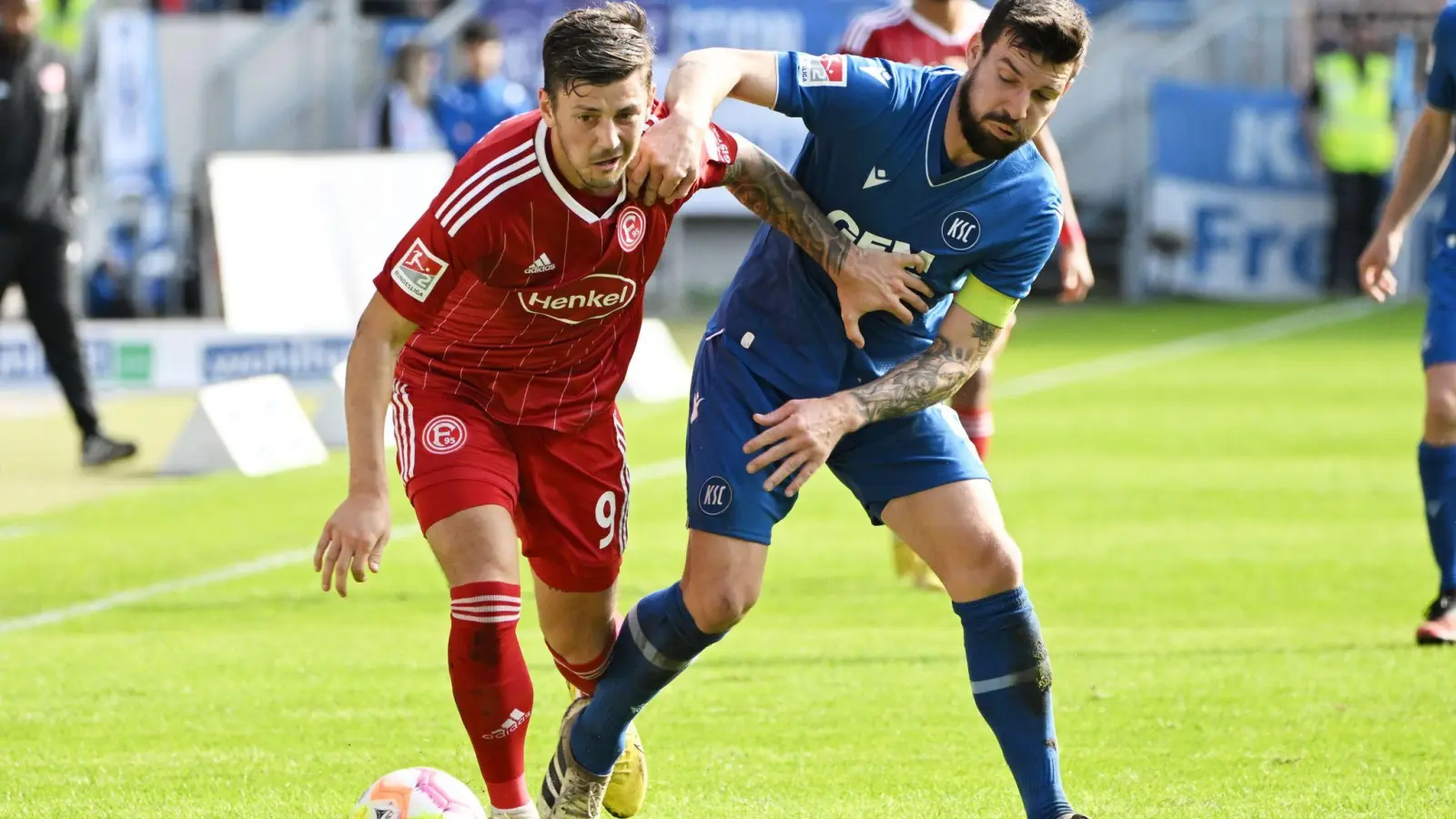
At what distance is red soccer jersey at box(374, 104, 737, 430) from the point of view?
15.6 ft

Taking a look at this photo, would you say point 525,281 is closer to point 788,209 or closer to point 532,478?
point 532,478

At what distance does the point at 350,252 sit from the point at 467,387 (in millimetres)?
9011

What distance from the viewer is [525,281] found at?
500 cm

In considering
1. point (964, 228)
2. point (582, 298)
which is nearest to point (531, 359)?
point (582, 298)

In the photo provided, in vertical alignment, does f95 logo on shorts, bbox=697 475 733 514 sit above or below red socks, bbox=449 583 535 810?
above

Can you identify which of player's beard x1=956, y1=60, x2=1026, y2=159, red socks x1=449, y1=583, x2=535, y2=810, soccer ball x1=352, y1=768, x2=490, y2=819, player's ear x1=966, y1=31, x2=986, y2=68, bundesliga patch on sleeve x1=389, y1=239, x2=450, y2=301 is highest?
player's ear x1=966, y1=31, x2=986, y2=68

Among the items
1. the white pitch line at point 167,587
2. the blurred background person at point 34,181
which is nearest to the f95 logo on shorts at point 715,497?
the white pitch line at point 167,587

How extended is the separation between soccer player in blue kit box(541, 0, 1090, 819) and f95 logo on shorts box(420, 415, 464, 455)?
21.2 inches

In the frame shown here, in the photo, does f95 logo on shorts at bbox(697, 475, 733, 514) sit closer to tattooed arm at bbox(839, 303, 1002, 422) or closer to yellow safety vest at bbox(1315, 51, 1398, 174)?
tattooed arm at bbox(839, 303, 1002, 422)

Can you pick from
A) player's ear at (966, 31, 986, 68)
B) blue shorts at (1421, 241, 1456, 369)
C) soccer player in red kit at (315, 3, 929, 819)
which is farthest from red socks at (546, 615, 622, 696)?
blue shorts at (1421, 241, 1456, 369)

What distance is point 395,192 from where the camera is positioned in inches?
563

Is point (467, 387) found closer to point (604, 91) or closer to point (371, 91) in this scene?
point (604, 91)

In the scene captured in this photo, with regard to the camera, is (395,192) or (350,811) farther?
(395,192)

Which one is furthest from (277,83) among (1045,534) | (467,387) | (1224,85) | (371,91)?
(467,387)
